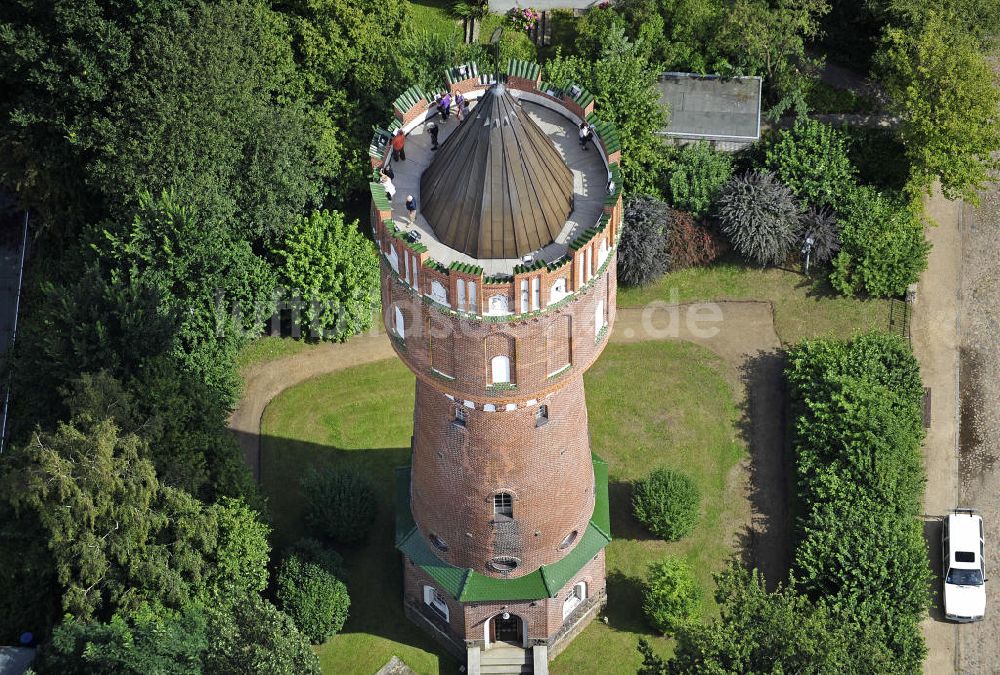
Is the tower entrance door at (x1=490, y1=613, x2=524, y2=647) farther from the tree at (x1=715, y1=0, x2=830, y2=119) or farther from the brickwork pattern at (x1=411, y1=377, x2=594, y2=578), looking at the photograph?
the tree at (x1=715, y1=0, x2=830, y2=119)

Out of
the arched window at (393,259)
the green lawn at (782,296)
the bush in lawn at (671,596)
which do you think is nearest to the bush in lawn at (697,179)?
the green lawn at (782,296)

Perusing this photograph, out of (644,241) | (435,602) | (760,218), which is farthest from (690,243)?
(435,602)

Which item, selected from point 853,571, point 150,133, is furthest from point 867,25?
point 150,133

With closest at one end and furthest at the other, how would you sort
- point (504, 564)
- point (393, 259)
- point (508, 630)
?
point (393, 259) < point (504, 564) < point (508, 630)

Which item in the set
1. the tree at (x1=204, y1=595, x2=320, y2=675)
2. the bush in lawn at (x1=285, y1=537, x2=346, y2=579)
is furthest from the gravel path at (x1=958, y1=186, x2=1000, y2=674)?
the tree at (x1=204, y1=595, x2=320, y2=675)

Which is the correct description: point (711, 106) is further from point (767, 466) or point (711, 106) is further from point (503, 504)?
point (503, 504)
